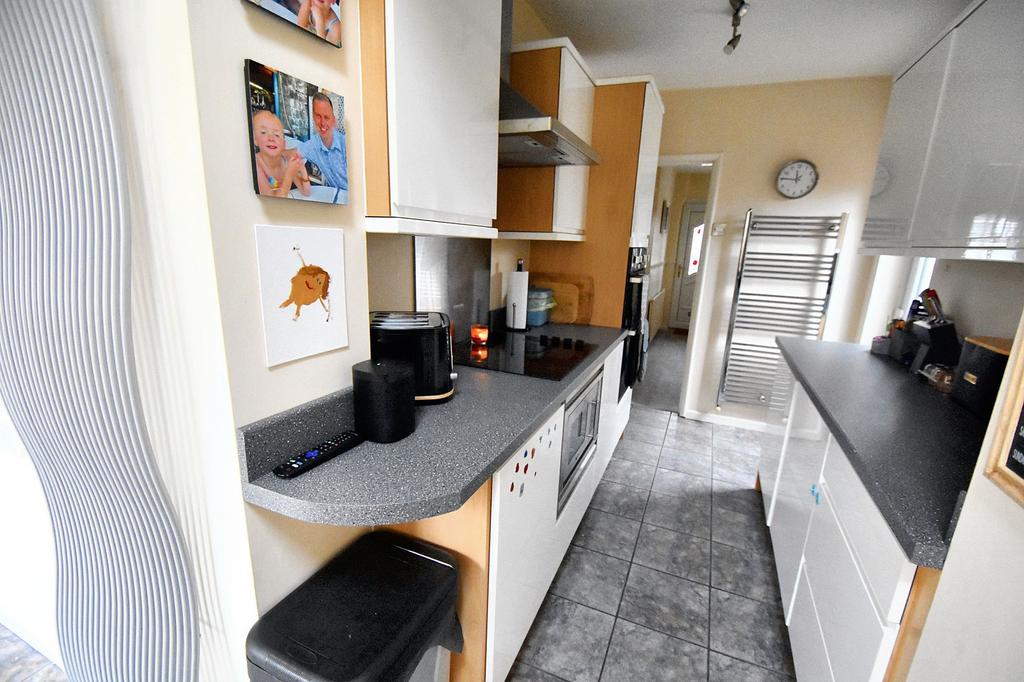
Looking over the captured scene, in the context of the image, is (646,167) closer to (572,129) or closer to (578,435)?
(572,129)

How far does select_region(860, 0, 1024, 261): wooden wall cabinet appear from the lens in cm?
126

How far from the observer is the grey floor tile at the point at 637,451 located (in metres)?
2.95

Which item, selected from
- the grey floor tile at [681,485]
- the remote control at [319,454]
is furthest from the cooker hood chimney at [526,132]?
the grey floor tile at [681,485]

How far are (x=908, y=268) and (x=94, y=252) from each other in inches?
155

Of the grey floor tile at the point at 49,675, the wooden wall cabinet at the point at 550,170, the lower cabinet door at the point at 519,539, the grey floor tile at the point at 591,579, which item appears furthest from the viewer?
the wooden wall cabinet at the point at 550,170

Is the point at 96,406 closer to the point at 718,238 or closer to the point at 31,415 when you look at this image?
the point at 31,415

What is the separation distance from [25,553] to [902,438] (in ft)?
8.72

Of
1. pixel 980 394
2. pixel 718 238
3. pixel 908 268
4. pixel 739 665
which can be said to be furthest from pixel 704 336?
pixel 739 665

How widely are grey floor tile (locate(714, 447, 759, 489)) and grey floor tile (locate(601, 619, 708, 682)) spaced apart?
137 cm

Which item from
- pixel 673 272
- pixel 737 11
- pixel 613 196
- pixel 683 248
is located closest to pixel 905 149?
pixel 737 11

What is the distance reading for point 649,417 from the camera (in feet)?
12.0

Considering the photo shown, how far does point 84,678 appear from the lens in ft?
3.70

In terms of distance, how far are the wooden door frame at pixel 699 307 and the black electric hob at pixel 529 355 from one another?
1.71 meters

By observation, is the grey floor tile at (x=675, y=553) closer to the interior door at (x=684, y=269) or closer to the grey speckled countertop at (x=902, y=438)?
the grey speckled countertop at (x=902, y=438)
